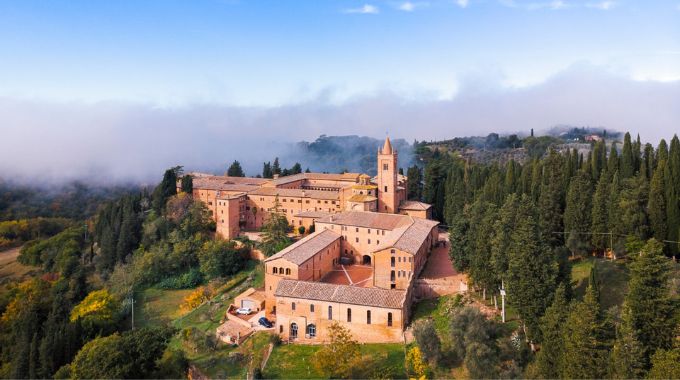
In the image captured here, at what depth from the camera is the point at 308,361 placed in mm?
28891

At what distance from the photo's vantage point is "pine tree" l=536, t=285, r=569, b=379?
20938 mm

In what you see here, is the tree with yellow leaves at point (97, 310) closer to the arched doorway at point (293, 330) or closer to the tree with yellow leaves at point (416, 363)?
the arched doorway at point (293, 330)

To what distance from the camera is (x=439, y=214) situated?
56656mm

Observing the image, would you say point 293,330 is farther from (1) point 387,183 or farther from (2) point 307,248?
(1) point 387,183

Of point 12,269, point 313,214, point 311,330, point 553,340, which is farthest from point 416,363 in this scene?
point 12,269

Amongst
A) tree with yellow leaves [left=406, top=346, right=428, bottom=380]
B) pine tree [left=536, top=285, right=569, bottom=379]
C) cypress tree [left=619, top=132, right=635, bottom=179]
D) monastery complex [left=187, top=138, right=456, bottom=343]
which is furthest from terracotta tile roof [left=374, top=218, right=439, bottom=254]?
cypress tree [left=619, top=132, right=635, bottom=179]

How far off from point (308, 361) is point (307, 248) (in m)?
11.0

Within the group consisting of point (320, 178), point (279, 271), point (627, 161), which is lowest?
point (279, 271)

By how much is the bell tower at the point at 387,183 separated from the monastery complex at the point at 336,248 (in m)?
0.10

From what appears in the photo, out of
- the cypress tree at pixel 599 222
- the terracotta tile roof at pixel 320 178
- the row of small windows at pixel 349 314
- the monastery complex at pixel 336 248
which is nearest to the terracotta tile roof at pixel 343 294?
the monastery complex at pixel 336 248

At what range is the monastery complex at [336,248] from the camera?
1211 inches

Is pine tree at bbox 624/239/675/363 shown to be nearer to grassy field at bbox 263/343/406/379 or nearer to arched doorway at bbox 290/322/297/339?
grassy field at bbox 263/343/406/379

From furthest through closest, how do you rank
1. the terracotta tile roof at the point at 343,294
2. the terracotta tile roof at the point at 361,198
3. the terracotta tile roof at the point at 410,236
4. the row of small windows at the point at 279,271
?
1. the terracotta tile roof at the point at 361,198
2. the terracotta tile roof at the point at 410,236
3. the row of small windows at the point at 279,271
4. the terracotta tile roof at the point at 343,294

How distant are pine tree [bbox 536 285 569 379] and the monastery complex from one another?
31.5ft
